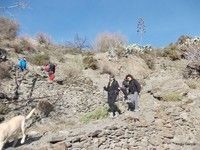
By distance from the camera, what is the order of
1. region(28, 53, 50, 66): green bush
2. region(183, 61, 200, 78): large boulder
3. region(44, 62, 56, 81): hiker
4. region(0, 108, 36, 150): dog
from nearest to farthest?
region(0, 108, 36, 150): dog → region(44, 62, 56, 81): hiker → region(183, 61, 200, 78): large boulder → region(28, 53, 50, 66): green bush

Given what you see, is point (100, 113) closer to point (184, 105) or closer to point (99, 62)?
point (184, 105)

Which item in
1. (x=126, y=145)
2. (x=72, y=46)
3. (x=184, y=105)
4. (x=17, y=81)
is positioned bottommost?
(x=126, y=145)

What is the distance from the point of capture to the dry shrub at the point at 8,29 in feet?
138

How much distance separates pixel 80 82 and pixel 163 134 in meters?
13.8

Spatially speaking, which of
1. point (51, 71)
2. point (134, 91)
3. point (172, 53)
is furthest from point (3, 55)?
point (134, 91)

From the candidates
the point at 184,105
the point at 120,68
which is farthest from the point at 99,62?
the point at 184,105

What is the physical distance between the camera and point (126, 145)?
19.4 m

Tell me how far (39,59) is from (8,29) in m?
8.22

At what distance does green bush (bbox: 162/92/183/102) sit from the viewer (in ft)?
80.2

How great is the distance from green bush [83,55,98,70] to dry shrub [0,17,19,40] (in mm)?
7212

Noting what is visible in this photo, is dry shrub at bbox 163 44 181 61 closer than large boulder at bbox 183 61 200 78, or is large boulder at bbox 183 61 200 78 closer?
large boulder at bbox 183 61 200 78

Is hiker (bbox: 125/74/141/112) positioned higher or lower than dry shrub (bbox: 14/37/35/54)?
lower

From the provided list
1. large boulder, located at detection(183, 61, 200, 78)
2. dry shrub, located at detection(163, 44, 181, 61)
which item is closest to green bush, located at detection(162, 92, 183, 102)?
large boulder, located at detection(183, 61, 200, 78)

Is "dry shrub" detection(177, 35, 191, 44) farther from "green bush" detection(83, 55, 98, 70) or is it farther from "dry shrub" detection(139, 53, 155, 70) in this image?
"green bush" detection(83, 55, 98, 70)
